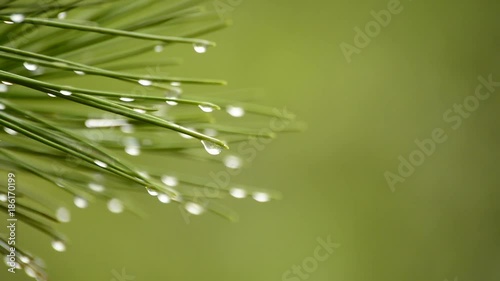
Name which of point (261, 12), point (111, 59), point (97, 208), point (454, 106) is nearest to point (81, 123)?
point (111, 59)

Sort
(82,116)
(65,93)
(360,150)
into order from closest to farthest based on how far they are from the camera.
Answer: (65,93) → (82,116) → (360,150)

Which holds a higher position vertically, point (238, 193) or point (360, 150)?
point (360, 150)

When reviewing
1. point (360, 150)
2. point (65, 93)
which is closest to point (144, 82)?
point (65, 93)

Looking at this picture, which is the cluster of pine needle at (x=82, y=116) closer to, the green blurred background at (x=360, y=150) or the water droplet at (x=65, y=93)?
the water droplet at (x=65, y=93)

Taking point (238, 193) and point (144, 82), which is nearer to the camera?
point (144, 82)

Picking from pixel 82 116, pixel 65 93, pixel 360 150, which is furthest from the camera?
pixel 360 150

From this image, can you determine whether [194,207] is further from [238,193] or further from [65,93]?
[65,93]

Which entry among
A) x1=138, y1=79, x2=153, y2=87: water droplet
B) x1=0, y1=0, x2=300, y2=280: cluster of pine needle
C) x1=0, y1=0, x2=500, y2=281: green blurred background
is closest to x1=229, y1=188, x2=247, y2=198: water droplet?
x1=0, y1=0, x2=300, y2=280: cluster of pine needle

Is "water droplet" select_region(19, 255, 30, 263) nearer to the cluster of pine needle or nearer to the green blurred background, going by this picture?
the cluster of pine needle

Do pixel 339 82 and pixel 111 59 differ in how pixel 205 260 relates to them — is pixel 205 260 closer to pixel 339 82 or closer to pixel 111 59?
pixel 339 82
